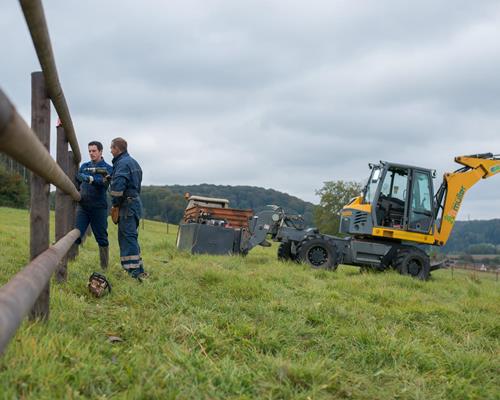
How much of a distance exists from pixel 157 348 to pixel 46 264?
0.86 meters

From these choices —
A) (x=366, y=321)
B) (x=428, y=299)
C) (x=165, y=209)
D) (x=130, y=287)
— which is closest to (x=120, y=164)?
(x=130, y=287)

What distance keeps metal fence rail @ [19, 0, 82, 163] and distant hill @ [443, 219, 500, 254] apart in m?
127

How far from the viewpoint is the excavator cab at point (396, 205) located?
11.4 m

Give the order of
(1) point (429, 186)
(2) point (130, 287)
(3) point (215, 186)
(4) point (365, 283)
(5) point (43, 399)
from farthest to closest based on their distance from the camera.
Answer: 1. (3) point (215, 186)
2. (1) point (429, 186)
3. (4) point (365, 283)
4. (2) point (130, 287)
5. (5) point (43, 399)

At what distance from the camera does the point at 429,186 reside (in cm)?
1148

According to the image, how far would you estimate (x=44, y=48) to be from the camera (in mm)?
2688

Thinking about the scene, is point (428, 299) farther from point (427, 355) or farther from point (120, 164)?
point (120, 164)

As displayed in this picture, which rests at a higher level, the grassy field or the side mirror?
the side mirror

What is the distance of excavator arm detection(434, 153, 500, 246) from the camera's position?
11.6m

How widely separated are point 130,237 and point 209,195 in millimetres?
98892

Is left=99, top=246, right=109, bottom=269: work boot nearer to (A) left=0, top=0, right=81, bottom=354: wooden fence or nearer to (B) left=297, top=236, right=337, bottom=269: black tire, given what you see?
(A) left=0, top=0, right=81, bottom=354: wooden fence

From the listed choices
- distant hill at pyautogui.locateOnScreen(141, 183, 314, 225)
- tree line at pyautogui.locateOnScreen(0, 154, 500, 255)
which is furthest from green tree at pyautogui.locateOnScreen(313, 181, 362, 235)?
distant hill at pyautogui.locateOnScreen(141, 183, 314, 225)

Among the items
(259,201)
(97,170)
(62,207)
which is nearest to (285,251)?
(97,170)

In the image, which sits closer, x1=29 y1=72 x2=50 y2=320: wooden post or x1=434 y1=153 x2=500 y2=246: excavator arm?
x1=29 y1=72 x2=50 y2=320: wooden post
